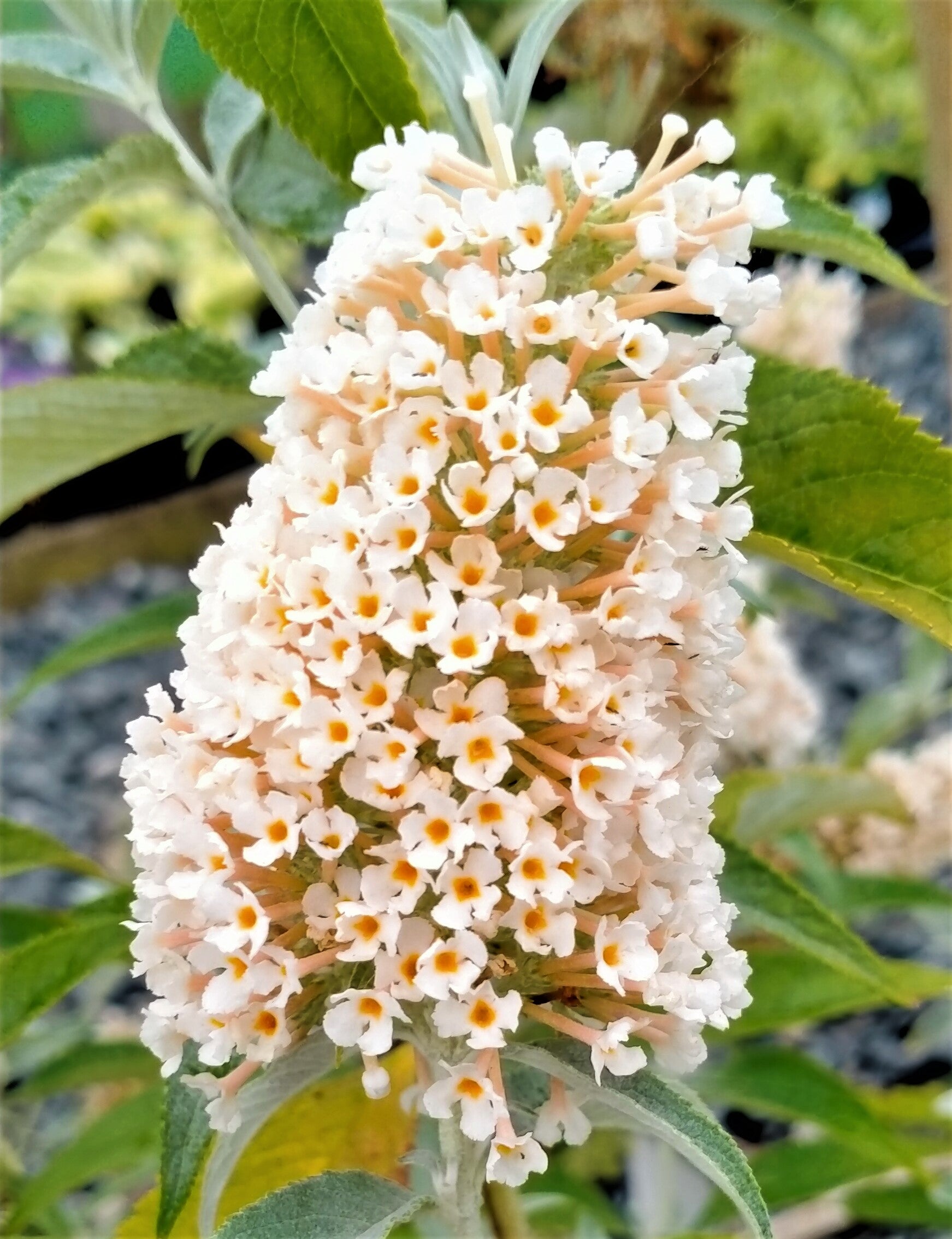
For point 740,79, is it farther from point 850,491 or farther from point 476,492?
point 476,492

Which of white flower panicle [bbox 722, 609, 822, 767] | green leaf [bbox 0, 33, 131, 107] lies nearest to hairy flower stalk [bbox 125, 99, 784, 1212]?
green leaf [bbox 0, 33, 131, 107]

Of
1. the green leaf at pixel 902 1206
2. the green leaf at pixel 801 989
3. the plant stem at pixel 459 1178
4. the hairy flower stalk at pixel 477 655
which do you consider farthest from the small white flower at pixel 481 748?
the green leaf at pixel 902 1206

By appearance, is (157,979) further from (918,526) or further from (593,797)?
(918,526)

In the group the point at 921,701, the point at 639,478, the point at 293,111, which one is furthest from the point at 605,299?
the point at 921,701

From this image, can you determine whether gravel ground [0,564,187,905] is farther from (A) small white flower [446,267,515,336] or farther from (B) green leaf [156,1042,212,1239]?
(A) small white flower [446,267,515,336]

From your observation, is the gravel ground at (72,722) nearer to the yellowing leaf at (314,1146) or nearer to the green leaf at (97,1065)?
the green leaf at (97,1065)

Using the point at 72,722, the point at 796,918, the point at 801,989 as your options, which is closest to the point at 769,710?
the point at 801,989
